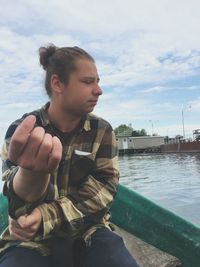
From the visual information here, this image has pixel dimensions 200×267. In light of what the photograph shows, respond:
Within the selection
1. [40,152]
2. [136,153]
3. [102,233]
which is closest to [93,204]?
[102,233]

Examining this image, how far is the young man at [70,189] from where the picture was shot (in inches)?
87.3

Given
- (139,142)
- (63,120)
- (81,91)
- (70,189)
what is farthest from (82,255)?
(139,142)

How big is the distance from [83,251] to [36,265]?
323mm

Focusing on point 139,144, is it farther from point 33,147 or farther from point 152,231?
point 33,147

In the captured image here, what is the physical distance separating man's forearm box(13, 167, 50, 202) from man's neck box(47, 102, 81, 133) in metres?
0.74

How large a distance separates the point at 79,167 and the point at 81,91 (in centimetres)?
45

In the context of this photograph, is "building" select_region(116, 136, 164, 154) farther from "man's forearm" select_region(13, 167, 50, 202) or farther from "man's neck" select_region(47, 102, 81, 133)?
"man's forearm" select_region(13, 167, 50, 202)

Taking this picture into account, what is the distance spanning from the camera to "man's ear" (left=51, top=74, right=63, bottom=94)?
8.78 feet

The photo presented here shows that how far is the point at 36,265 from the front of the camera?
235 centimetres

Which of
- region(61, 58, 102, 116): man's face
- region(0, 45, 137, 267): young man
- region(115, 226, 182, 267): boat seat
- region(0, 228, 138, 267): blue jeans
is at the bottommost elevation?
region(115, 226, 182, 267): boat seat

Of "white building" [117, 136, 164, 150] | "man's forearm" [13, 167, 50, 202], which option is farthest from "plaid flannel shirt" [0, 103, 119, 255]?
"white building" [117, 136, 164, 150]

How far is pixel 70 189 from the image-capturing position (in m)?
2.60

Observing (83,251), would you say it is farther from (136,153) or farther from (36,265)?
(136,153)

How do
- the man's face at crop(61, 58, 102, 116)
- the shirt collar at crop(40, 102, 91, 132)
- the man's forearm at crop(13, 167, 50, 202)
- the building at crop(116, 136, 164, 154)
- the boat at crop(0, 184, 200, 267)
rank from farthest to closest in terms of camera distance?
the building at crop(116, 136, 164, 154) → the boat at crop(0, 184, 200, 267) → the shirt collar at crop(40, 102, 91, 132) → the man's face at crop(61, 58, 102, 116) → the man's forearm at crop(13, 167, 50, 202)
